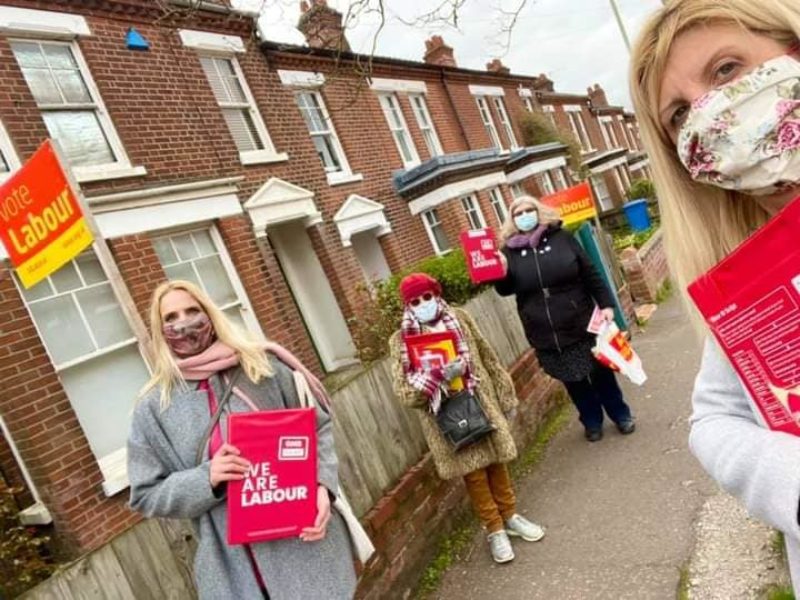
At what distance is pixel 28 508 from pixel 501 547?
4757 mm

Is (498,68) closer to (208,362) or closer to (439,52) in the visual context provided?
(439,52)

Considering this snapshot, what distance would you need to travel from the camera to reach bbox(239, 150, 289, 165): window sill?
9.25 meters

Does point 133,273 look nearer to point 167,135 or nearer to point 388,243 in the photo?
point 167,135

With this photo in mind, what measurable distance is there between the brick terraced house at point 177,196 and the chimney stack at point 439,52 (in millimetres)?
4078

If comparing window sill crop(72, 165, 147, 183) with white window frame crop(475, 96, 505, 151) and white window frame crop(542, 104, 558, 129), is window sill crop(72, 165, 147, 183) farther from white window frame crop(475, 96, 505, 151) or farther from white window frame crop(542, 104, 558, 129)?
white window frame crop(542, 104, 558, 129)

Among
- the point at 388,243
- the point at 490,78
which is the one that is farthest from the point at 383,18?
the point at 490,78

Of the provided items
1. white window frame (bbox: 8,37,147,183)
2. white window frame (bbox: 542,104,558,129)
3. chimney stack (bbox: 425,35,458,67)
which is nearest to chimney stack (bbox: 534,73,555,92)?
white window frame (bbox: 542,104,558,129)

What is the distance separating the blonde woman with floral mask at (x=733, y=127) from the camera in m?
0.98

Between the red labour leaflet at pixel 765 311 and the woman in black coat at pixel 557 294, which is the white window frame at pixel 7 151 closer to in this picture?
the woman in black coat at pixel 557 294

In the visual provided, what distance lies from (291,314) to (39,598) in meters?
7.13

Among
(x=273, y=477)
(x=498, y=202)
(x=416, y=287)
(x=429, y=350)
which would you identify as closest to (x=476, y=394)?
(x=429, y=350)

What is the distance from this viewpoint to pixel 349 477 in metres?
3.45

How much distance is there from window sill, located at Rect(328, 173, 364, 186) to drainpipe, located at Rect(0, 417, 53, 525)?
6.92 meters

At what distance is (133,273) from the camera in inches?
274
